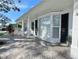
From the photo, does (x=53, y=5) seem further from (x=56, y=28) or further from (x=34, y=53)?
(x=56, y=28)

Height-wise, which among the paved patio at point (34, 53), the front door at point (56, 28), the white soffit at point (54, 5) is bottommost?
the paved patio at point (34, 53)

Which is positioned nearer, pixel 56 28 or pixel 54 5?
pixel 54 5

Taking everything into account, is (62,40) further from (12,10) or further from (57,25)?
(12,10)

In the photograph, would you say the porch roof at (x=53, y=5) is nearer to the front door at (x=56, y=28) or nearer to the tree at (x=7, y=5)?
the front door at (x=56, y=28)

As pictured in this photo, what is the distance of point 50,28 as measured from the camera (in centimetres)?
1375

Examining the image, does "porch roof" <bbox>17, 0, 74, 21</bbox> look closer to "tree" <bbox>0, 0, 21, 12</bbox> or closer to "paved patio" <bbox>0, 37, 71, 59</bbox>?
"tree" <bbox>0, 0, 21, 12</bbox>

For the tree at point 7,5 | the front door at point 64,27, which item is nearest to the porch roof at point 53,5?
the front door at point 64,27

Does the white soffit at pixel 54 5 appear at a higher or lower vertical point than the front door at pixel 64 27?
higher

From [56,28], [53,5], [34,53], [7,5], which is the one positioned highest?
[7,5]

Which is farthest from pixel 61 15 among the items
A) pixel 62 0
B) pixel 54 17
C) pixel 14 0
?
pixel 62 0

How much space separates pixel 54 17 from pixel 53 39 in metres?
1.70

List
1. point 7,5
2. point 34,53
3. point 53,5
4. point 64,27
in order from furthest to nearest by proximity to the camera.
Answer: point 64,27 → point 7,5 → point 53,5 → point 34,53

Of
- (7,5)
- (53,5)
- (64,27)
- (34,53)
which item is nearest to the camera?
(34,53)

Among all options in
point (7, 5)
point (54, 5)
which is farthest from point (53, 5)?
point (7, 5)
